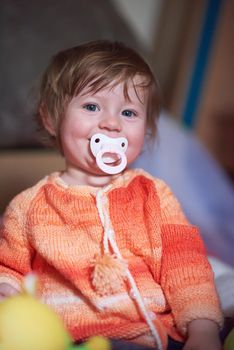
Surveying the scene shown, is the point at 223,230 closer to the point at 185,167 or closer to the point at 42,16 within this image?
the point at 185,167

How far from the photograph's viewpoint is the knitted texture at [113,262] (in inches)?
24.5

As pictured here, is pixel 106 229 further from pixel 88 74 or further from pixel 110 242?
pixel 88 74

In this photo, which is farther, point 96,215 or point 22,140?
point 22,140

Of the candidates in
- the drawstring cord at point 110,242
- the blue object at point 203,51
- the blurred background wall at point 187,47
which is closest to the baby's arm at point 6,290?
Answer: the drawstring cord at point 110,242

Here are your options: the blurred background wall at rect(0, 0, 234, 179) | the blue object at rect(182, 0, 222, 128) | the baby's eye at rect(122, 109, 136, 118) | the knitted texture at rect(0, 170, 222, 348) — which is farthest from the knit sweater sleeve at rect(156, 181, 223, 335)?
the blue object at rect(182, 0, 222, 128)

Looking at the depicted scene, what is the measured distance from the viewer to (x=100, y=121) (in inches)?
26.0

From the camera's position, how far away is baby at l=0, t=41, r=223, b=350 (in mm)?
621

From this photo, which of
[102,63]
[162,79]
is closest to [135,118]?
[102,63]

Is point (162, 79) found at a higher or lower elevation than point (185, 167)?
higher

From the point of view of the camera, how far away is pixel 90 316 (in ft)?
2.06

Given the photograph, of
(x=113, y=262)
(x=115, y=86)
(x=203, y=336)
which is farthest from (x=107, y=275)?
(x=115, y=86)

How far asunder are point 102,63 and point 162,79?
1.61 metres

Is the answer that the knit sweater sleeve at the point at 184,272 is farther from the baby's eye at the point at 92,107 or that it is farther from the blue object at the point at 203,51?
the blue object at the point at 203,51

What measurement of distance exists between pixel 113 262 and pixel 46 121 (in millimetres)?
226
